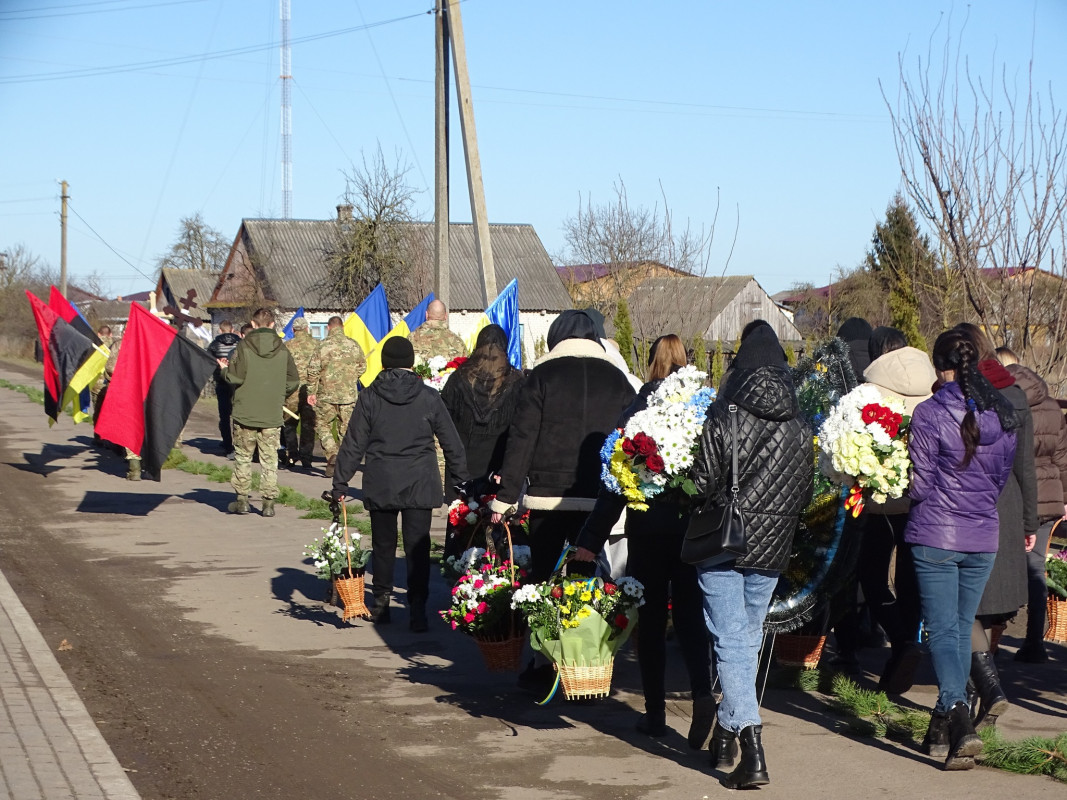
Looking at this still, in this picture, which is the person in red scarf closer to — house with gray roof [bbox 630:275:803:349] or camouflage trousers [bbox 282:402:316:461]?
camouflage trousers [bbox 282:402:316:461]

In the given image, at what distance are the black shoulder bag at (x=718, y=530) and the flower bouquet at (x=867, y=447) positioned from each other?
72 cm

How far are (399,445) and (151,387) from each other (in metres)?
6.24

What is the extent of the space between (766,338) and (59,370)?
13.9 meters

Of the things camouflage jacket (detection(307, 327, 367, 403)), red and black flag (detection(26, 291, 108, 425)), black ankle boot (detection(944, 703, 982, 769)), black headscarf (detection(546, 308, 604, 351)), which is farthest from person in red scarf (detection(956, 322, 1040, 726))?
red and black flag (detection(26, 291, 108, 425))

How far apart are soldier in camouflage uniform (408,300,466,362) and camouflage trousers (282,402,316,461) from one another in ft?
16.6

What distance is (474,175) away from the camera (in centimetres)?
1711

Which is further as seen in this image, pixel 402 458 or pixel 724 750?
pixel 402 458

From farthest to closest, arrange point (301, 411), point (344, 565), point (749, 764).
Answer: point (301, 411) → point (344, 565) → point (749, 764)

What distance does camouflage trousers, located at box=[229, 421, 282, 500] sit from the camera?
14094 mm

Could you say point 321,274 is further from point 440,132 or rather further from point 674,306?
point 440,132

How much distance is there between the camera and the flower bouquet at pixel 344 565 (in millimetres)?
9016

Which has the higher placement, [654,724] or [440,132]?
[440,132]

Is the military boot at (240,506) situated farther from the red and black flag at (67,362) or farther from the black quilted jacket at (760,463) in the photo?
the black quilted jacket at (760,463)

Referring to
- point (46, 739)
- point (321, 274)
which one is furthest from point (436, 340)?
point (321, 274)
